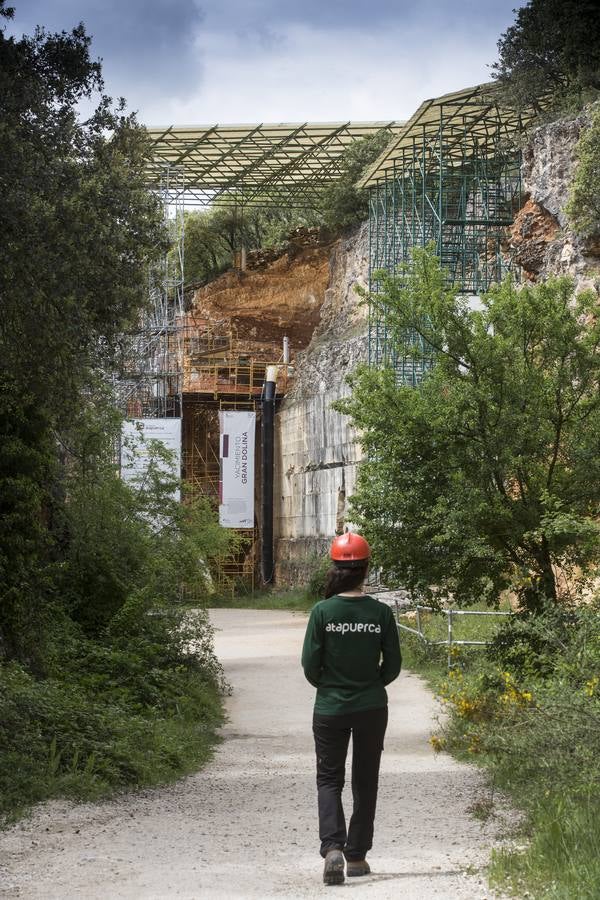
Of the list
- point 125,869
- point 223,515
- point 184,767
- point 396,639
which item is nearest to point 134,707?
Result: point 184,767

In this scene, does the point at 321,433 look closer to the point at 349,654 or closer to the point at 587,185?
the point at 587,185

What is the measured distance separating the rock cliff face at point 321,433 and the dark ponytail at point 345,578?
33928mm

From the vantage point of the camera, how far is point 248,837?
24.1 ft

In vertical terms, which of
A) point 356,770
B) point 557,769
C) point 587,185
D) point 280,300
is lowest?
point 557,769

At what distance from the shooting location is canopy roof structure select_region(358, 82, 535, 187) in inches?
1219

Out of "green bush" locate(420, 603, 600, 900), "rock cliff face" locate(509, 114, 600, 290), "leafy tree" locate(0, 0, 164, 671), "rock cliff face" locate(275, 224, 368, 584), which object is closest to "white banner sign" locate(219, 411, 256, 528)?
"rock cliff face" locate(275, 224, 368, 584)

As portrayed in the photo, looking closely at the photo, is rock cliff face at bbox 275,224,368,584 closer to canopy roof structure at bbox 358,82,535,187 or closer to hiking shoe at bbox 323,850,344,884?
canopy roof structure at bbox 358,82,535,187

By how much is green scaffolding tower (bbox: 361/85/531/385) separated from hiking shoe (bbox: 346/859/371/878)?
24.0 metres

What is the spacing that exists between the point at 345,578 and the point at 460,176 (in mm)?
28795

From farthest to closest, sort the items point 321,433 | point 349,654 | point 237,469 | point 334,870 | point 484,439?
point 237,469 → point 321,433 → point 484,439 → point 349,654 → point 334,870

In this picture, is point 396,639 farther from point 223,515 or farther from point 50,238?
point 223,515

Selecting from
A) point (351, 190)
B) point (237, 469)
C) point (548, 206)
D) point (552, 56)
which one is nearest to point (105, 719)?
point (548, 206)

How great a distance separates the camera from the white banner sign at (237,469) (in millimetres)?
44406

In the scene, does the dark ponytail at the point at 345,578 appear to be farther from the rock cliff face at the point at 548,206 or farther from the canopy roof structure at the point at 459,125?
the canopy roof structure at the point at 459,125
